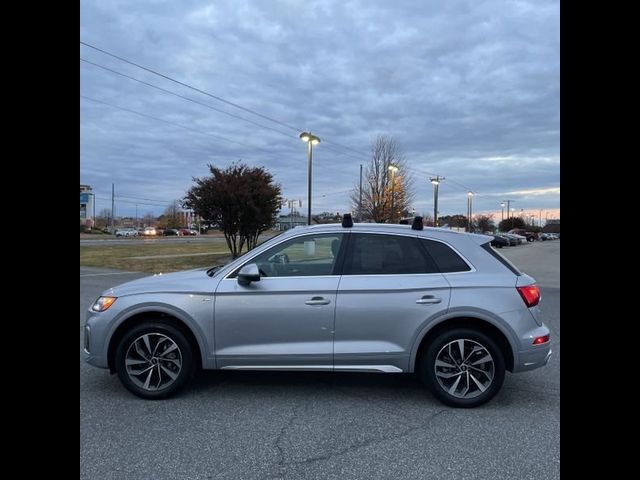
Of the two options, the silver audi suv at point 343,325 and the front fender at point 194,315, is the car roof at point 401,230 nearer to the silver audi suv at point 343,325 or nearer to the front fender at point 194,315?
the silver audi suv at point 343,325

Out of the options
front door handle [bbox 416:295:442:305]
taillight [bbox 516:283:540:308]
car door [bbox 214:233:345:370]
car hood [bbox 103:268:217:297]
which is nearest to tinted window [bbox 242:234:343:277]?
car door [bbox 214:233:345:370]

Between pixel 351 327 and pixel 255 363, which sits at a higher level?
pixel 351 327

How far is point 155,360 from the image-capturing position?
4.30 metres

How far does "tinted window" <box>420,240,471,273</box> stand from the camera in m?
4.34

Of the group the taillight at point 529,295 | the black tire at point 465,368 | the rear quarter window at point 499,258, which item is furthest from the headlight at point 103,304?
the taillight at point 529,295

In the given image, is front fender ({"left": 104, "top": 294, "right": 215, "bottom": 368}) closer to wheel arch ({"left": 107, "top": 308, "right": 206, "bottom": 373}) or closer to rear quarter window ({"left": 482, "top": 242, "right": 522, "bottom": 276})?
wheel arch ({"left": 107, "top": 308, "right": 206, "bottom": 373})

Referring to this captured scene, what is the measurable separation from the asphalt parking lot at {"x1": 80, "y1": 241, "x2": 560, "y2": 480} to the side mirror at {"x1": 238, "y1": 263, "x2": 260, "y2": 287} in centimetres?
113

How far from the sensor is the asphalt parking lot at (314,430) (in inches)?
122
